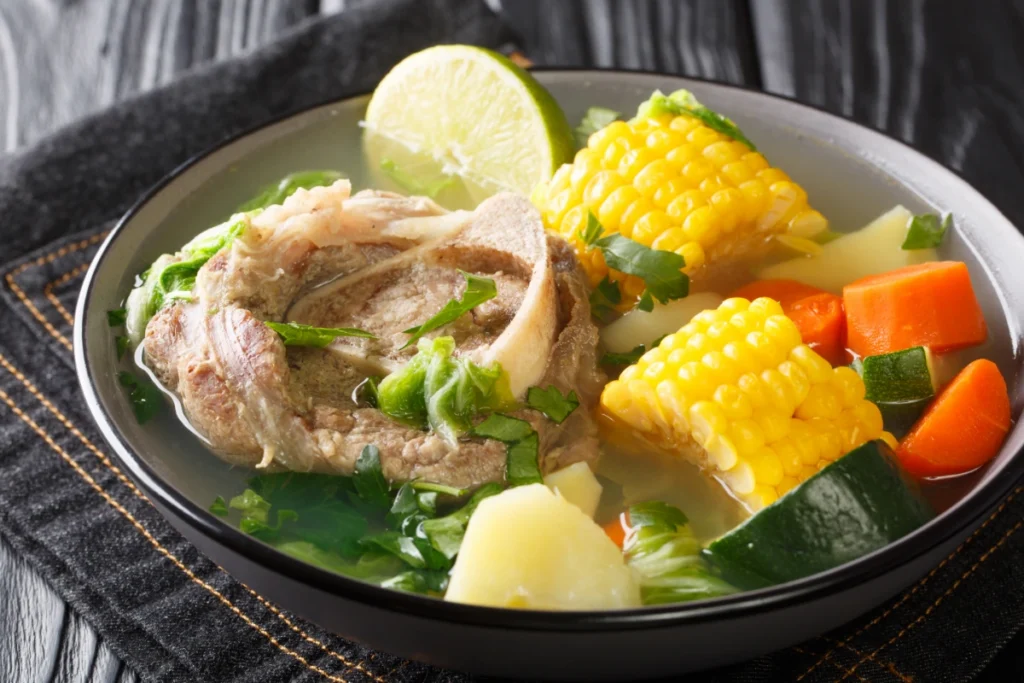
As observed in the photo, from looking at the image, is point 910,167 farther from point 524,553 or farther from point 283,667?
point 283,667

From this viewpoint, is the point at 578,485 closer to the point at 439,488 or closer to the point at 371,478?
the point at 439,488

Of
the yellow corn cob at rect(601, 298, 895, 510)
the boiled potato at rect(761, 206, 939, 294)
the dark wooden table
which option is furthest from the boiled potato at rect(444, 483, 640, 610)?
the dark wooden table

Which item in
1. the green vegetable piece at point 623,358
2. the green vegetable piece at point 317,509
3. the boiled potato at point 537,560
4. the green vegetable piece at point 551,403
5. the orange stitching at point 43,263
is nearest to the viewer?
the boiled potato at point 537,560

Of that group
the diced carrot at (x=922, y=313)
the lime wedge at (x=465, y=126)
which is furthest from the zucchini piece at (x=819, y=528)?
the lime wedge at (x=465, y=126)

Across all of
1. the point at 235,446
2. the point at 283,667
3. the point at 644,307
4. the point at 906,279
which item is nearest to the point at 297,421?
the point at 235,446

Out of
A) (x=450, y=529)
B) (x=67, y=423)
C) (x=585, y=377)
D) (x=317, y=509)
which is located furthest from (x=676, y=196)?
(x=67, y=423)

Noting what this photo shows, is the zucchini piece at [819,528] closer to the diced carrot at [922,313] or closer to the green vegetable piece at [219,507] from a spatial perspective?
the diced carrot at [922,313]
